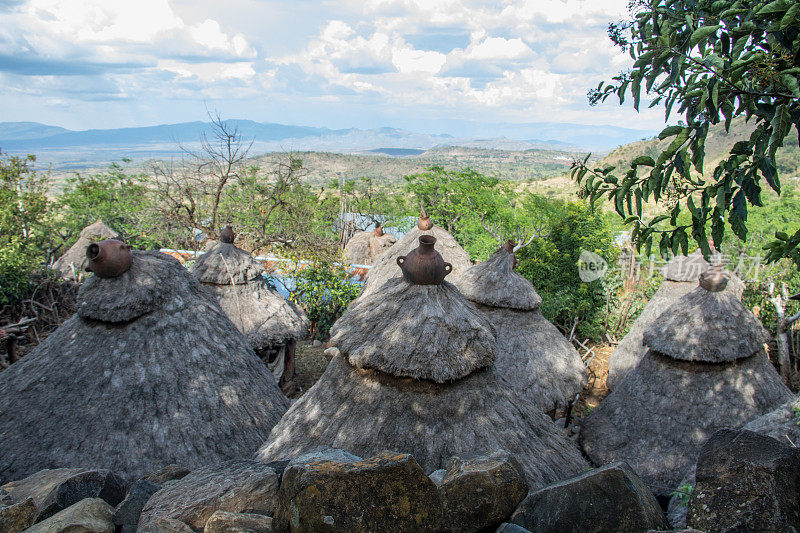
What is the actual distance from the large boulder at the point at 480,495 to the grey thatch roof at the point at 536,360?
270 inches

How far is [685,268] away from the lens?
12195 millimetres

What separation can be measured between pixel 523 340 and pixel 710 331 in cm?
334

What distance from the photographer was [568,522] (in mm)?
2393

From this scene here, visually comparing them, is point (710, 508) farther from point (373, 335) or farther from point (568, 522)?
point (373, 335)

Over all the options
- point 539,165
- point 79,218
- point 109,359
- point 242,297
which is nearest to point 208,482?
point 109,359

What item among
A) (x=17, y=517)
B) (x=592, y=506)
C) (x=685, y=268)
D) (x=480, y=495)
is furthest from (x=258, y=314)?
(x=685, y=268)

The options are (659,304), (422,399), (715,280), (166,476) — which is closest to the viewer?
(166,476)

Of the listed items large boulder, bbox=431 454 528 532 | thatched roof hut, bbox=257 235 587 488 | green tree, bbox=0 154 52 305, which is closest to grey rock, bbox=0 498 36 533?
thatched roof hut, bbox=257 235 587 488

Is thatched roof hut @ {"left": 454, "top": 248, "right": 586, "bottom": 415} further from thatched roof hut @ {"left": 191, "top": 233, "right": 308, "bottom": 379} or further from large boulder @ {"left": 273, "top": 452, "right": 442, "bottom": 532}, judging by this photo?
large boulder @ {"left": 273, "top": 452, "right": 442, "bottom": 532}

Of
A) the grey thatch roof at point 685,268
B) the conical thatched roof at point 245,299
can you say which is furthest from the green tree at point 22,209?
the grey thatch roof at point 685,268

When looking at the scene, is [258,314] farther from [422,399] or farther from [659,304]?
[659,304]

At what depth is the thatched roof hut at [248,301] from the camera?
35.8ft

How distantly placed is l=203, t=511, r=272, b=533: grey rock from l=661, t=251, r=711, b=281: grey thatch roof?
1242 cm

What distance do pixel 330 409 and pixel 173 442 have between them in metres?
1.93
